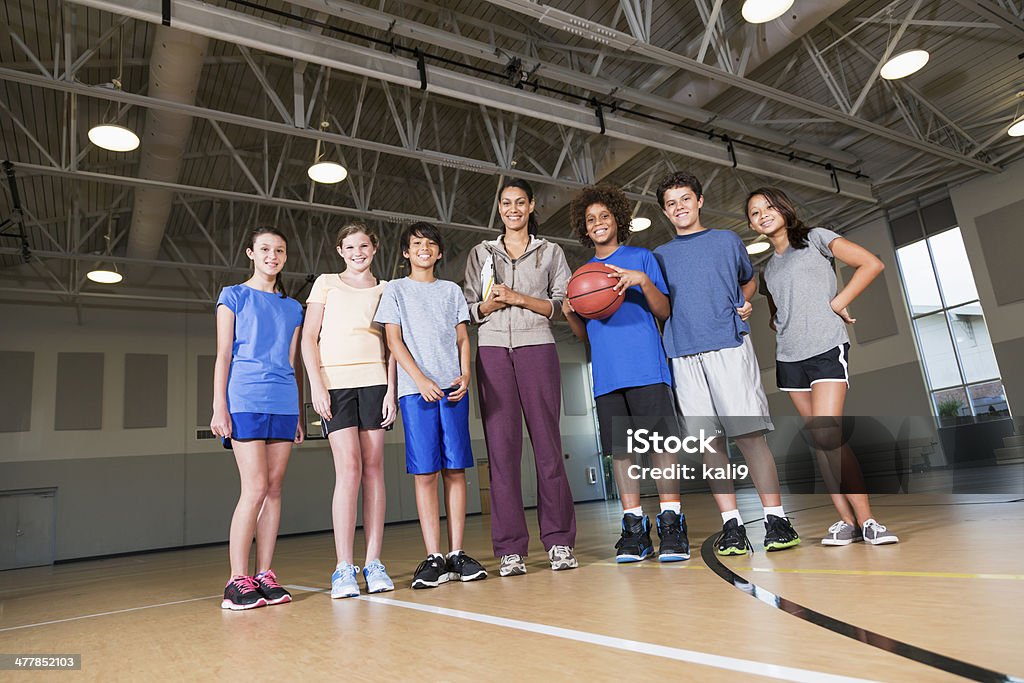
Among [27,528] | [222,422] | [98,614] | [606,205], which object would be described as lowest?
[98,614]

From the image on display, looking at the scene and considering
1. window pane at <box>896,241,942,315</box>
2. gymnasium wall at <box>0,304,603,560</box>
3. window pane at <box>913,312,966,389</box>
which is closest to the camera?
window pane at <box>913,312,966,389</box>

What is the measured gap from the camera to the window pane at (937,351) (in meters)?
11.6

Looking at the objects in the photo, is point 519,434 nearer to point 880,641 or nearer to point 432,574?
point 432,574

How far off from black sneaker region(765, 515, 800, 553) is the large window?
37.2 feet

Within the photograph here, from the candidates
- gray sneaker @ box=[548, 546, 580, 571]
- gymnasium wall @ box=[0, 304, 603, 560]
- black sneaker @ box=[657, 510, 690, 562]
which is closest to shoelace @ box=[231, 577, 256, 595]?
gray sneaker @ box=[548, 546, 580, 571]

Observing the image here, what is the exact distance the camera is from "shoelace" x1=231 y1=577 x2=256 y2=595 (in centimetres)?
215

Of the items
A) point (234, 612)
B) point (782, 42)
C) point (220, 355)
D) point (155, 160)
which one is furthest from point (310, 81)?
point (234, 612)

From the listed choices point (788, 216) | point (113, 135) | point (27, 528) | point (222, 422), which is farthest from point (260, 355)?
point (27, 528)

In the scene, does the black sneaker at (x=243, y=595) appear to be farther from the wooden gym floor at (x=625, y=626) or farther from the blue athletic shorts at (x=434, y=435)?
the blue athletic shorts at (x=434, y=435)

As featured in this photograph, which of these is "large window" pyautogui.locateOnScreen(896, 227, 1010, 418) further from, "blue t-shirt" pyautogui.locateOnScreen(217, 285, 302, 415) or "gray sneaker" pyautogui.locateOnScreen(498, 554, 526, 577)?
"blue t-shirt" pyautogui.locateOnScreen(217, 285, 302, 415)

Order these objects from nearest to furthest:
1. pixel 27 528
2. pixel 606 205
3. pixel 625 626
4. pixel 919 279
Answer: pixel 625 626
pixel 606 205
pixel 27 528
pixel 919 279

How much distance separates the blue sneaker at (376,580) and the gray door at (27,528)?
41.3 feet

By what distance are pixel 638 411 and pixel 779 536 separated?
65 cm

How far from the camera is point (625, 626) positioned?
1.28 m
